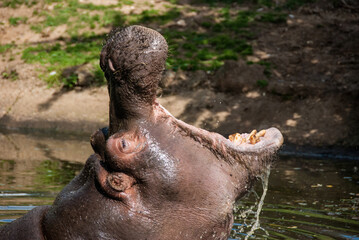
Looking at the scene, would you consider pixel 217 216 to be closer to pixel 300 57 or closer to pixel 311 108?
pixel 311 108

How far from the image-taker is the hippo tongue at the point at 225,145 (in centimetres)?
280

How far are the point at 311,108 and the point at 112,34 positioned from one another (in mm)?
10184

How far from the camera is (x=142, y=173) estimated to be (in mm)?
2658

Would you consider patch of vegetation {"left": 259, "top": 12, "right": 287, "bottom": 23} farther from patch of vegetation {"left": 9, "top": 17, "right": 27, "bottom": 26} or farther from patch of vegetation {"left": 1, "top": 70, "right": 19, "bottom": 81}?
patch of vegetation {"left": 9, "top": 17, "right": 27, "bottom": 26}

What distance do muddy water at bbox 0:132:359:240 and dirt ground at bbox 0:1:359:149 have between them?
1543mm

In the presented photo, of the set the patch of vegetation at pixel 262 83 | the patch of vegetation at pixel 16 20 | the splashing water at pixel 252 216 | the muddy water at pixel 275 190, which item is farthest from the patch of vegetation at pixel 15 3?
the splashing water at pixel 252 216

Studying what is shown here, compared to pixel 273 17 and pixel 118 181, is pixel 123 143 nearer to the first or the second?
pixel 118 181

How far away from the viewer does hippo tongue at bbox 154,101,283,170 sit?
2.80m

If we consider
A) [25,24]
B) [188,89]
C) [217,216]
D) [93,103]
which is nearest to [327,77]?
[188,89]

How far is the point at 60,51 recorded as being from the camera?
1608 cm

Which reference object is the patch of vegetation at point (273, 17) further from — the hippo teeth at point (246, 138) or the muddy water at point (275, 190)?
the hippo teeth at point (246, 138)

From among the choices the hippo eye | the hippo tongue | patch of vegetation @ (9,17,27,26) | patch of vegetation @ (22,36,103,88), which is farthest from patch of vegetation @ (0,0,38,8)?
the hippo eye

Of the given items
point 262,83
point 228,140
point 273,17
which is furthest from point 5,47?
point 228,140

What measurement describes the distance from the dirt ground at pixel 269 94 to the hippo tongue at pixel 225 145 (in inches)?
337
